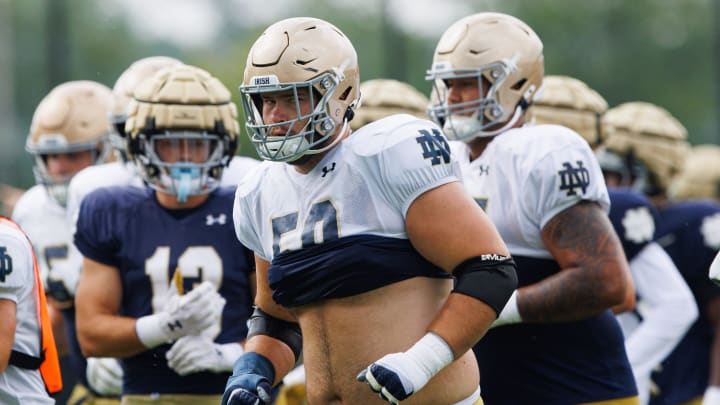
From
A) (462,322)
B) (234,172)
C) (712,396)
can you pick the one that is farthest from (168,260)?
(712,396)

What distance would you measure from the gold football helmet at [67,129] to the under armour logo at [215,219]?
1591mm

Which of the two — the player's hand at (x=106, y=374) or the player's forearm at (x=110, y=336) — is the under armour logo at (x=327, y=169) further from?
the player's hand at (x=106, y=374)

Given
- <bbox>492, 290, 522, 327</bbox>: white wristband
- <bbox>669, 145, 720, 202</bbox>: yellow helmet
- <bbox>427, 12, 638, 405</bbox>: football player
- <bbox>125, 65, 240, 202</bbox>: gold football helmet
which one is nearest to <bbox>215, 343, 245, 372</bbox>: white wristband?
<bbox>125, 65, 240, 202</bbox>: gold football helmet

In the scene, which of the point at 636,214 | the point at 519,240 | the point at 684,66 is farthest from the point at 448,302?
the point at 684,66

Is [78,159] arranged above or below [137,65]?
below

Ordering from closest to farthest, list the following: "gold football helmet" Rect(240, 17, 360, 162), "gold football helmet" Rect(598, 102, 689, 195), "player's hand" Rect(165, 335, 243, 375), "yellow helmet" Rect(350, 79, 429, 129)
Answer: "gold football helmet" Rect(240, 17, 360, 162)
"player's hand" Rect(165, 335, 243, 375)
"gold football helmet" Rect(598, 102, 689, 195)
"yellow helmet" Rect(350, 79, 429, 129)

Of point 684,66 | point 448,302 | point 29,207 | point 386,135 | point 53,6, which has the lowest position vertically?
point 684,66

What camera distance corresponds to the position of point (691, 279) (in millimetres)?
6578

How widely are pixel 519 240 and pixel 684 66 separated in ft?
94.7

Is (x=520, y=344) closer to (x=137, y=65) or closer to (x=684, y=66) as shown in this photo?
(x=137, y=65)

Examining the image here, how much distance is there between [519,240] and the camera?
455 centimetres

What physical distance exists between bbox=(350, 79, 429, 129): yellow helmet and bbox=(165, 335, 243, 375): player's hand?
7.53ft

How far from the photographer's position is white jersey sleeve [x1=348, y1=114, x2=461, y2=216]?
3.54m

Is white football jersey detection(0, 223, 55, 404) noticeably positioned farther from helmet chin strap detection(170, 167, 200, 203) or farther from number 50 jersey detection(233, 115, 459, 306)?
number 50 jersey detection(233, 115, 459, 306)
